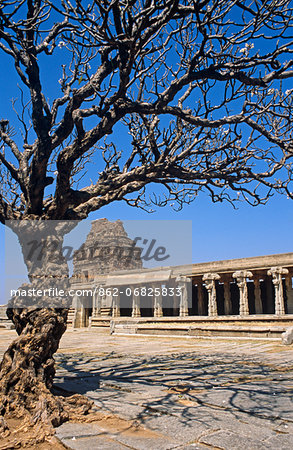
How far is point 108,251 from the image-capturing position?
58.4 metres

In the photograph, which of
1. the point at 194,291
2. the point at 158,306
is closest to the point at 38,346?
the point at 158,306

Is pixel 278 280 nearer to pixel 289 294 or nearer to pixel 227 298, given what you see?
pixel 227 298

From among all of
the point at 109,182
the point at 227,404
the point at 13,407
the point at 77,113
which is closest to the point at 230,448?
the point at 227,404

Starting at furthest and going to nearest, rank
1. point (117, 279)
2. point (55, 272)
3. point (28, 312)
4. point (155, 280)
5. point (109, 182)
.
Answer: point (117, 279) → point (155, 280) → point (109, 182) → point (55, 272) → point (28, 312)

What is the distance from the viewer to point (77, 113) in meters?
5.89

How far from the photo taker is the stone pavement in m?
3.39

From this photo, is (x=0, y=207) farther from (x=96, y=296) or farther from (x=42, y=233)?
(x=96, y=296)

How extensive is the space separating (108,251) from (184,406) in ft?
178

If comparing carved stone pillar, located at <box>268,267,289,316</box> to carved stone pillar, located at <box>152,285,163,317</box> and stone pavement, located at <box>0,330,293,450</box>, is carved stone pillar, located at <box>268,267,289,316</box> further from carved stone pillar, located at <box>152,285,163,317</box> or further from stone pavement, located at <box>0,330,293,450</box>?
stone pavement, located at <box>0,330,293,450</box>

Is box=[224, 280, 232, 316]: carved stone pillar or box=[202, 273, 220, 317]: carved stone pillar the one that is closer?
box=[202, 273, 220, 317]: carved stone pillar

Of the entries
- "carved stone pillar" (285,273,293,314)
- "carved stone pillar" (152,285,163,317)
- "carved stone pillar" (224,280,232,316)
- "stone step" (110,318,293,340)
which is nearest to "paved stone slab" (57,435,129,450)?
"stone step" (110,318,293,340)

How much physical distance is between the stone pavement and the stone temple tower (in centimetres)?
4966

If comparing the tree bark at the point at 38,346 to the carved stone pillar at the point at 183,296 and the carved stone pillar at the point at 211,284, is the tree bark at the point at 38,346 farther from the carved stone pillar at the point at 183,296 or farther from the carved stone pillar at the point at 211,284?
the carved stone pillar at the point at 183,296

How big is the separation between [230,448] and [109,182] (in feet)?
14.6
